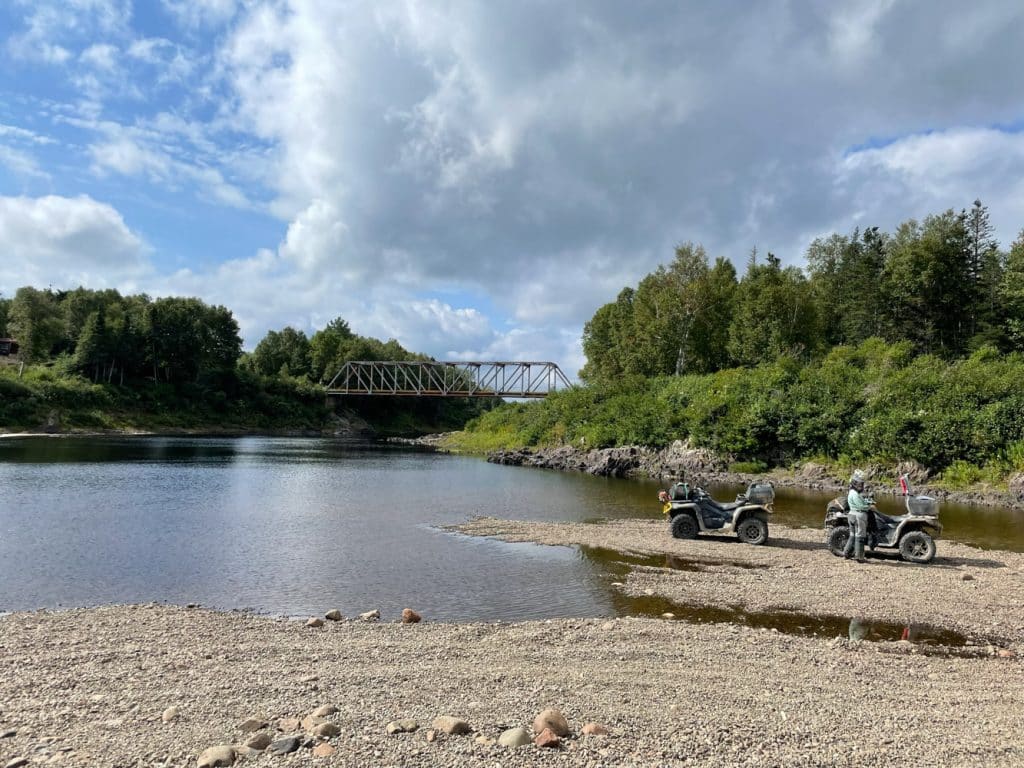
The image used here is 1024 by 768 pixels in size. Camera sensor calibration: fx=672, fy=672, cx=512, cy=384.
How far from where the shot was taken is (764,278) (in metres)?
71.1

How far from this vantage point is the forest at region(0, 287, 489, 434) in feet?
262

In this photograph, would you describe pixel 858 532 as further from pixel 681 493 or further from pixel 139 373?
pixel 139 373

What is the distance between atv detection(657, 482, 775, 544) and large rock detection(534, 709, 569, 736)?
13.8m

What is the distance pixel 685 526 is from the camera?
809 inches

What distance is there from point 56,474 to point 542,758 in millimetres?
37463

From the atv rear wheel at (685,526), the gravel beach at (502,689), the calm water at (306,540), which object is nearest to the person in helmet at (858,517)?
the gravel beach at (502,689)

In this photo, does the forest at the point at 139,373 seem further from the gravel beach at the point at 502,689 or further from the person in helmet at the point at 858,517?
the person in helmet at the point at 858,517

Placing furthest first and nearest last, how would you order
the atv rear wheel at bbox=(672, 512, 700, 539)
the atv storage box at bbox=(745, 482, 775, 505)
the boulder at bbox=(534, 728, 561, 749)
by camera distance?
the atv rear wheel at bbox=(672, 512, 700, 539) < the atv storage box at bbox=(745, 482, 775, 505) < the boulder at bbox=(534, 728, 561, 749)

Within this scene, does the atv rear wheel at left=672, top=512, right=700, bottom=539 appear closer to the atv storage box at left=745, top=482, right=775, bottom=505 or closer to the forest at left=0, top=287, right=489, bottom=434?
the atv storage box at left=745, top=482, right=775, bottom=505

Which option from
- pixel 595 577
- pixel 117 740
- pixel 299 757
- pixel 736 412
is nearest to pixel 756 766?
pixel 299 757

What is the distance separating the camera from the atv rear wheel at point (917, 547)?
1717cm

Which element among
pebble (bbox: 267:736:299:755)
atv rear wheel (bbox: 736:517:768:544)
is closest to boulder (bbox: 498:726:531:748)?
pebble (bbox: 267:736:299:755)

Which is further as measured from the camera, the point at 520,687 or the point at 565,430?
the point at 565,430

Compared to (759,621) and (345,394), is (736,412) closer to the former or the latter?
(759,621)
